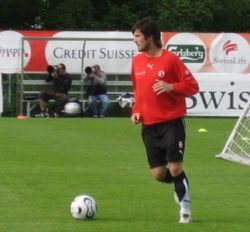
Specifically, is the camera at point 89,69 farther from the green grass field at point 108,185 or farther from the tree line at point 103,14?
the tree line at point 103,14

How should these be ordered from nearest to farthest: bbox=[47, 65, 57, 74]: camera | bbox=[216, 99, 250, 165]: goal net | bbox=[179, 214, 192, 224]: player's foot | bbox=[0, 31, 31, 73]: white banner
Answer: bbox=[179, 214, 192, 224]: player's foot, bbox=[216, 99, 250, 165]: goal net, bbox=[47, 65, 57, 74]: camera, bbox=[0, 31, 31, 73]: white banner

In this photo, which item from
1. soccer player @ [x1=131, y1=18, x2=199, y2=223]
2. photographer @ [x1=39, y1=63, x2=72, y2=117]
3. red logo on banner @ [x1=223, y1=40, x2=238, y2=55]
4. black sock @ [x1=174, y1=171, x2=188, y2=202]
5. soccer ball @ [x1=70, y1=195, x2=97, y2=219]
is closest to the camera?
soccer player @ [x1=131, y1=18, x2=199, y2=223]

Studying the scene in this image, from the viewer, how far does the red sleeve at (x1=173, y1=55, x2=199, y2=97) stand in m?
9.80

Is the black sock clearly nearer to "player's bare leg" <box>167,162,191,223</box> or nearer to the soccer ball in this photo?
"player's bare leg" <box>167,162,191,223</box>

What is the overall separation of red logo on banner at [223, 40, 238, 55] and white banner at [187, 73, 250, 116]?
6.78 ft

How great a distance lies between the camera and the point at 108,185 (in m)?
13.4

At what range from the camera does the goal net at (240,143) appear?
17.4 meters

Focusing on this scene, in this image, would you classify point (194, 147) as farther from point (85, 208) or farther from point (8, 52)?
point (8, 52)

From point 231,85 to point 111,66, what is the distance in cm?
427

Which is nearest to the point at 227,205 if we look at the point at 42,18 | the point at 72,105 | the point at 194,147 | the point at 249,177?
the point at 249,177

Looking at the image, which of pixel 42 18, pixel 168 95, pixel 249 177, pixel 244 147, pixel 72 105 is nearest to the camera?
pixel 168 95

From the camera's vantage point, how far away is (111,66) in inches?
1293

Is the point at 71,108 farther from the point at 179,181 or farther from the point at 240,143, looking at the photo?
the point at 179,181

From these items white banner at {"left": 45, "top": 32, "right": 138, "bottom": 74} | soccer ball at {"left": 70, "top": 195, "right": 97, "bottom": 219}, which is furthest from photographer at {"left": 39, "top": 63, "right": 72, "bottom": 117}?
soccer ball at {"left": 70, "top": 195, "right": 97, "bottom": 219}
